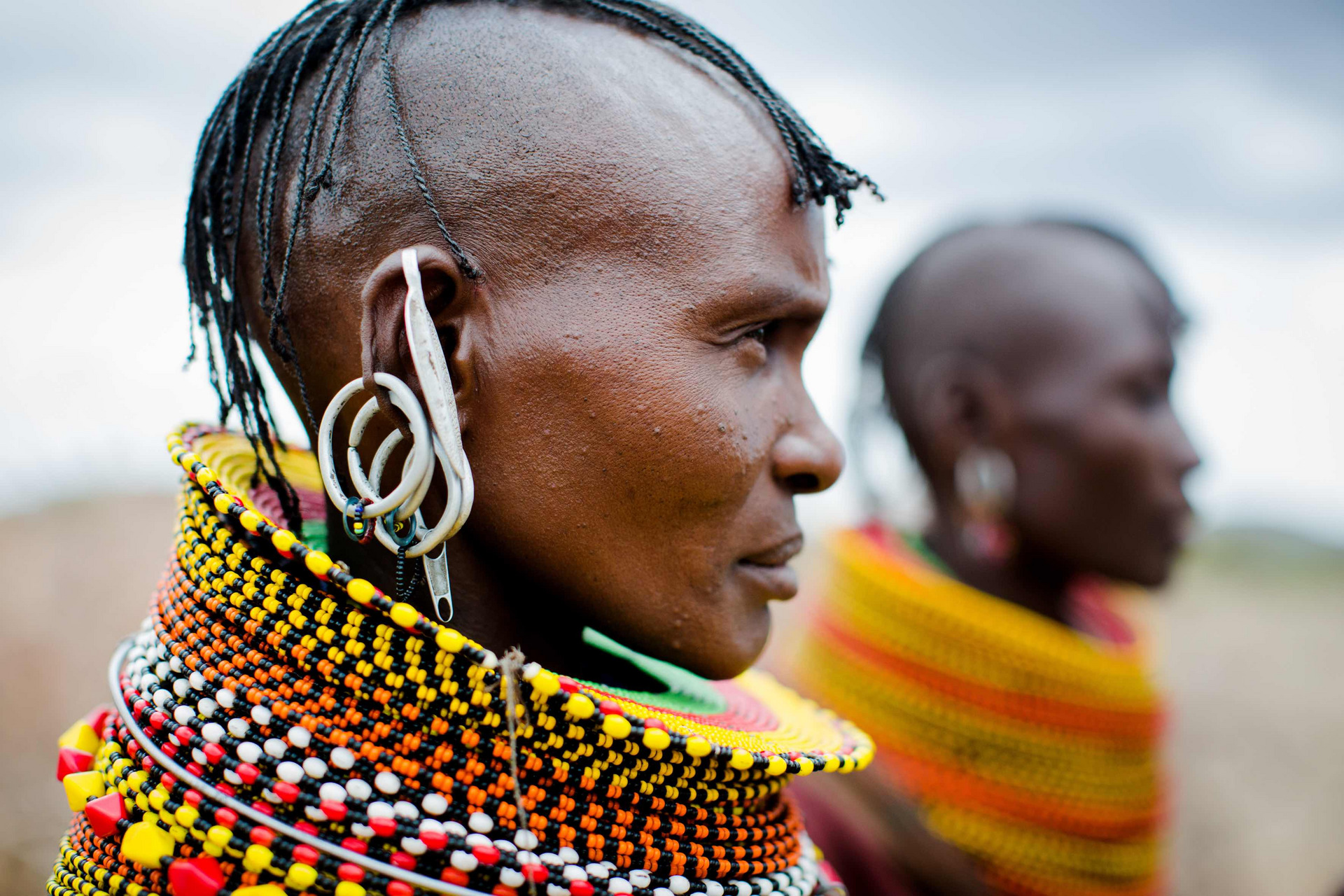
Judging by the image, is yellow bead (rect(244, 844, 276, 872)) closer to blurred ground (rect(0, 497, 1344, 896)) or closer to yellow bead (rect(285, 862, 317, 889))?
yellow bead (rect(285, 862, 317, 889))

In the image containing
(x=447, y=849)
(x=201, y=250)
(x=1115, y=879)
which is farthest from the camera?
(x=1115, y=879)

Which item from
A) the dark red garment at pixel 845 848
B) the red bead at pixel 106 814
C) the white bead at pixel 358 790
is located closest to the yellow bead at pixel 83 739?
the red bead at pixel 106 814

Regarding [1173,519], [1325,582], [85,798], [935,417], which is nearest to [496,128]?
[85,798]

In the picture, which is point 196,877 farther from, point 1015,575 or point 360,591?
point 1015,575

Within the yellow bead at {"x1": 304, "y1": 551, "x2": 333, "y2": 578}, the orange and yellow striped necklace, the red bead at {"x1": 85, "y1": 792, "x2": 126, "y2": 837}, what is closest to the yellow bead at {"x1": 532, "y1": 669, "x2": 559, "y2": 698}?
the yellow bead at {"x1": 304, "y1": 551, "x2": 333, "y2": 578}

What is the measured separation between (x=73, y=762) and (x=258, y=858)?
384 mm

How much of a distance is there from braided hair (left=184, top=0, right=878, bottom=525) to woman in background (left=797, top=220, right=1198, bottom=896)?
1.44 m

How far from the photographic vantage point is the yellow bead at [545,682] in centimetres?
99

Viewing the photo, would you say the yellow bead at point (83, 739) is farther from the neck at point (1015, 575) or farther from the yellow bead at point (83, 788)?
the neck at point (1015, 575)

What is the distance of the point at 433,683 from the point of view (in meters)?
1.00

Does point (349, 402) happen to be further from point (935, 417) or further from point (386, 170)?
point (935, 417)

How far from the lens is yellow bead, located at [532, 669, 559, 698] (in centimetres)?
99

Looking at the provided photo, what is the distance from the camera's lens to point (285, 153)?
1148 millimetres

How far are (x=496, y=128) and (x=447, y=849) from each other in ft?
2.39
